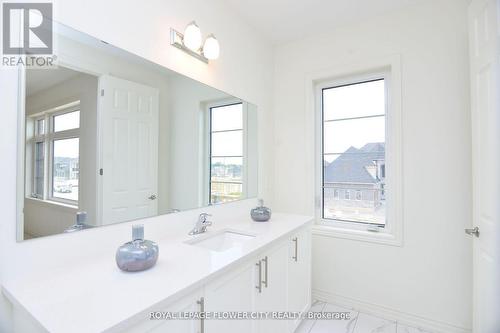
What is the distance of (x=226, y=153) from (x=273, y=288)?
3.60 ft

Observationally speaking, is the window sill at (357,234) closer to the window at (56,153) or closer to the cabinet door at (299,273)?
the cabinet door at (299,273)

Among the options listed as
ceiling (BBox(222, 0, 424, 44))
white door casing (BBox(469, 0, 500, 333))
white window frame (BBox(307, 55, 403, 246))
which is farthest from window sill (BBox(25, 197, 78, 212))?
white door casing (BBox(469, 0, 500, 333))

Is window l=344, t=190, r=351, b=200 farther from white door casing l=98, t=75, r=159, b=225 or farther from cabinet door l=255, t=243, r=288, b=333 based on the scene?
white door casing l=98, t=75, r=159, b=225

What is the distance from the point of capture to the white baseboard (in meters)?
1.82

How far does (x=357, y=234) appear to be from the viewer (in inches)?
85.6

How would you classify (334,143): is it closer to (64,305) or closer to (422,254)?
(422,254)

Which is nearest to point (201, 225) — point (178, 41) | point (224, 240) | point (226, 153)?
point (224, 240)

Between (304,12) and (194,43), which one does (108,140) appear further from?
(304,12)

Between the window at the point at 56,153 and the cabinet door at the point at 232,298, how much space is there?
0.75 metres

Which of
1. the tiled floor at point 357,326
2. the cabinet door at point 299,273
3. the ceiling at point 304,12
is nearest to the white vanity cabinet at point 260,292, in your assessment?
the cabinet door at point 299,273

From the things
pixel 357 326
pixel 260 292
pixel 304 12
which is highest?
pixel 304 12

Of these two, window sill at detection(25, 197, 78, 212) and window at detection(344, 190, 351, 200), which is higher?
window sill at detection(25, 197, 78, 212)

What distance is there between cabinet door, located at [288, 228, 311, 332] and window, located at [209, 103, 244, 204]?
64 cm

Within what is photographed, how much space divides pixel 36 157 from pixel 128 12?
867 millimetres
